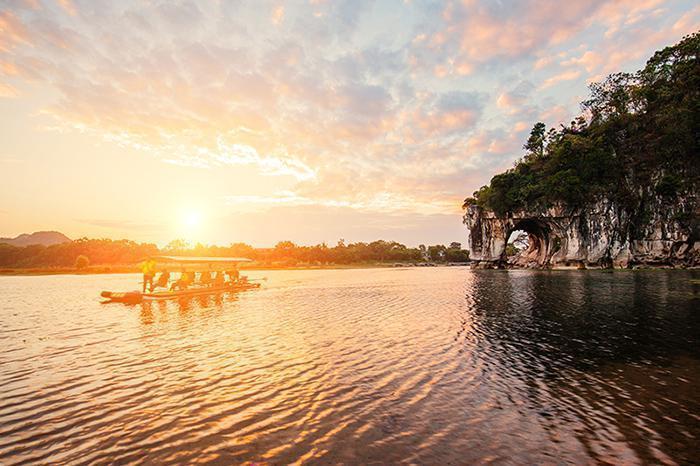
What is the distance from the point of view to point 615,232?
218 feet

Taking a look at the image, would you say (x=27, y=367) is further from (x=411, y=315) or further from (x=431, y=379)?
(x=411, y=315)

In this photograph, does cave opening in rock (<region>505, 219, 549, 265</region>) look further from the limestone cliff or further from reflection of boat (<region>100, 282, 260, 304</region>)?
reflection of boat (<region>100, 282, 260, 304</region>)

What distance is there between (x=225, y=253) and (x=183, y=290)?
134 meters

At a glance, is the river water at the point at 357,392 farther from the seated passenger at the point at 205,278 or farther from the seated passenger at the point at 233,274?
the seated passenger at the point at 233,274

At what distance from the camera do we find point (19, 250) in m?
105

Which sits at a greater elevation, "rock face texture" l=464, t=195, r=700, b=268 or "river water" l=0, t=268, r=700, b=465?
"rock face texture" l=464, t=195, r=700, b=268

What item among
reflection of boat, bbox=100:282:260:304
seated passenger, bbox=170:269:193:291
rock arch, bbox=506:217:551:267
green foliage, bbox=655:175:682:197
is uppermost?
green foliage, bbox=655:175:682:197

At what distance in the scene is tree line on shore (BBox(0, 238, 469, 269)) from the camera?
10475cm

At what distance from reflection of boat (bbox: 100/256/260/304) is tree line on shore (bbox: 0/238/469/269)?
84.8m

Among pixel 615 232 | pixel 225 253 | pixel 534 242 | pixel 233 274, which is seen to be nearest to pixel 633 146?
pixel 615 232

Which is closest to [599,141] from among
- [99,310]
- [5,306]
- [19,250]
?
[99,310]

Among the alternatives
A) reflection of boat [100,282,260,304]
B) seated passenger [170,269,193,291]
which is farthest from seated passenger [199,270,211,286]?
seated passenger [170,269,193,291]

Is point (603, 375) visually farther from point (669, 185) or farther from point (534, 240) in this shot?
point (534, 240)

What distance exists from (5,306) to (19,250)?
4149 inches
